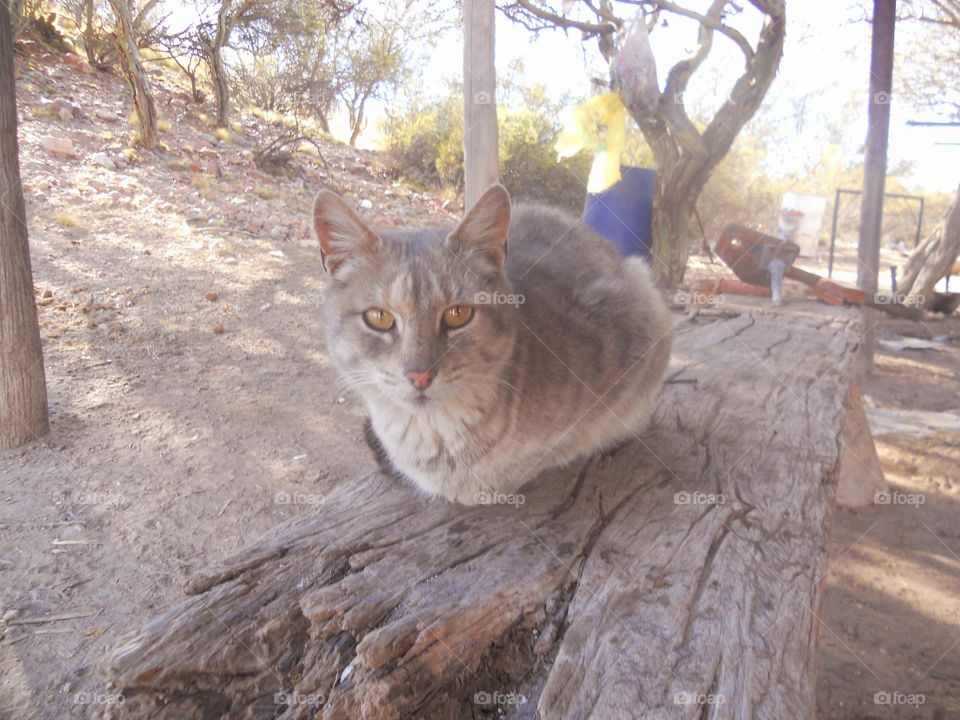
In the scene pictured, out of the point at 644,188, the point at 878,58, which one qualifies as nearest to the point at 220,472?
the point at 644,188

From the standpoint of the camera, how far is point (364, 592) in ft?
5.34

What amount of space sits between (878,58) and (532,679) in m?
7.11

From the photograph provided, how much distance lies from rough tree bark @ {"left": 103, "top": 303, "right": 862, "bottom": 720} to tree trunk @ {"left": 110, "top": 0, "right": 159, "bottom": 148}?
706 cm

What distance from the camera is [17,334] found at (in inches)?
151

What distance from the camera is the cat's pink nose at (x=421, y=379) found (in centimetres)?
183

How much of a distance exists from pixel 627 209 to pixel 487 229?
5.18 m

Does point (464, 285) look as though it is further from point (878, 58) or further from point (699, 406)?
point (878, 58)

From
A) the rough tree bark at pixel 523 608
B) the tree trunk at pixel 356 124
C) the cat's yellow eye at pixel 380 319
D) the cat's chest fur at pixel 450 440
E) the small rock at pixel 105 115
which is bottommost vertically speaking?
the rough tree bark at pixel 523 608

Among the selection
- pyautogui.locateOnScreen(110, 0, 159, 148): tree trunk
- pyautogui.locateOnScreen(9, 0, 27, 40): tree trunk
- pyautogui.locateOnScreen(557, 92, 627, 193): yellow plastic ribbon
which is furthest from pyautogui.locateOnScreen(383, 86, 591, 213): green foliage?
pyautogui.locateOnScreen(9, 0, 27, 40): tree trunk

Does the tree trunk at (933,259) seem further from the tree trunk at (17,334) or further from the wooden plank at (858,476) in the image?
the tree trunk at (17,334)

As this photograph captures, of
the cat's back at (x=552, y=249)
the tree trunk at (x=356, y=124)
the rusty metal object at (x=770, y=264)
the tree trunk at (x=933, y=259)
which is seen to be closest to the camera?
the cat's back at (x=552, y=249)

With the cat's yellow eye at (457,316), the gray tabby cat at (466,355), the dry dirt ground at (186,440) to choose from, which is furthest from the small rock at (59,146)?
the cat's yellow eye at (457,316)

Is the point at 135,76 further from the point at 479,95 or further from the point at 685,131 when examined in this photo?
the point at 685,131

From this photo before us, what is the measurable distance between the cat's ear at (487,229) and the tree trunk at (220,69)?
895 cm
